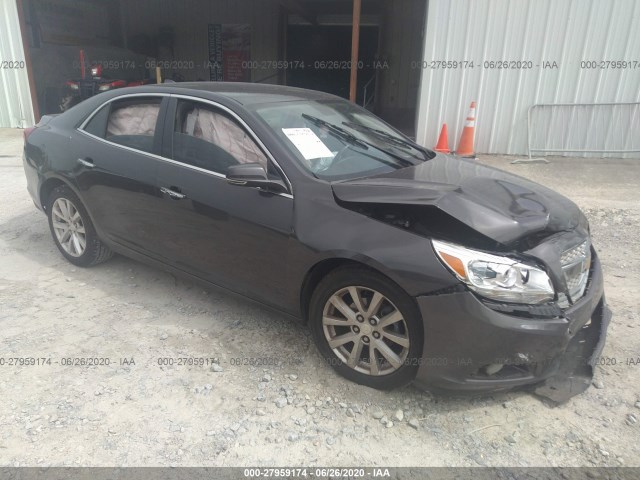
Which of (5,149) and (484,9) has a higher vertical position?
(484,9)

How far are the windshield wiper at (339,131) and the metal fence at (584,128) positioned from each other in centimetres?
621

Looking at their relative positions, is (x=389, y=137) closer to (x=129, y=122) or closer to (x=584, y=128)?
(x=129, y=122)

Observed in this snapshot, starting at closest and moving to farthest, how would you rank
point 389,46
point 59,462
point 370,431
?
point 59,462, point 370,431, point 389,46

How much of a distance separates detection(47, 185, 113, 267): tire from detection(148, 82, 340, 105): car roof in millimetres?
1280

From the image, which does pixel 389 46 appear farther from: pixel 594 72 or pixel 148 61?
pixel 148 61

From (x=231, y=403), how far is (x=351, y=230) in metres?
1.16

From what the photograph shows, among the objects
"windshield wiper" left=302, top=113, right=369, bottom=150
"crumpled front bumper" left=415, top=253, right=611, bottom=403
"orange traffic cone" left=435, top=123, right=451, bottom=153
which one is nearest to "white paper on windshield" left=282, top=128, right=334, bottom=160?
"windshield wiper" left=302, top=113, right=369, bottom=150

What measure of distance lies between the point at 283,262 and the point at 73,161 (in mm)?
2235

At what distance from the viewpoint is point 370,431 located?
239 centimetres

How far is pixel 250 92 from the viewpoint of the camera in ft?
11.0

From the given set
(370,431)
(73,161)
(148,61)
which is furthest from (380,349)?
(148,61)

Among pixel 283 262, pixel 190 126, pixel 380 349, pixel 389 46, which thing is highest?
pixel 389 46

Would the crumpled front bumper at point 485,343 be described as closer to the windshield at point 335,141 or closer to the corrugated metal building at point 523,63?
the windshield at point 335,141

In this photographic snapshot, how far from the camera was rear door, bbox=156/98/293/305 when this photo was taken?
279 centimetres
